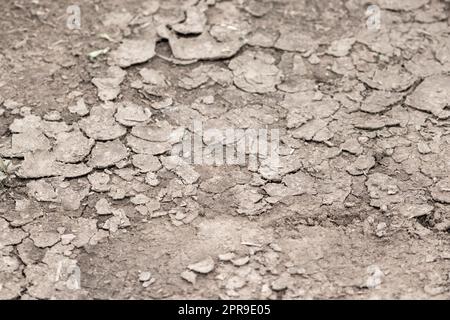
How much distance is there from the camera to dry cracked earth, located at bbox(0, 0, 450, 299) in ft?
6.86

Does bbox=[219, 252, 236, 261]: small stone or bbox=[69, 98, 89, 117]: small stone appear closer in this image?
bbox=[219, 252, 236, 261]: small stone

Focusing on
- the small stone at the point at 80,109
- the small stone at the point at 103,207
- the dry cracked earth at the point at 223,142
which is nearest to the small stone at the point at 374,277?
the dry cracked earth at the point at 223,142

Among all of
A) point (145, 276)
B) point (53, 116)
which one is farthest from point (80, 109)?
point (145, 276)

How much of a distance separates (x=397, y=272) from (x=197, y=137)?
895 mm

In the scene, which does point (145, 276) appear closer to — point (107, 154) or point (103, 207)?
point (103, 207)

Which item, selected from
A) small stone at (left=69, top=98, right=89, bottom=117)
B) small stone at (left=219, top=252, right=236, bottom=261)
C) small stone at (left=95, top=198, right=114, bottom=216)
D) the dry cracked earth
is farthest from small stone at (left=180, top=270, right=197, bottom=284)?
small stone at (left=69, top=98, right=89, bottom=117)

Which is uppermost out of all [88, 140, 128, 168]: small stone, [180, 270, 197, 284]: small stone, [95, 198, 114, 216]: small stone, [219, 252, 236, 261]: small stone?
[88, 140, 128, 168]: small stone

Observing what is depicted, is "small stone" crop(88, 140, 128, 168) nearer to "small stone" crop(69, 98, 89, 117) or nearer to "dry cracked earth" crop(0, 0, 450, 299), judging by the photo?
"dry cracked earth" crop(0, 0, 450, 299)

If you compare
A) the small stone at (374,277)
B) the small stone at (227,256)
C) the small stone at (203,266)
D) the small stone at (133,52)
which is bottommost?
the small stone at (374,277)

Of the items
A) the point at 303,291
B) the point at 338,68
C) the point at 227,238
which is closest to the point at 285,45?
the point at 338,68

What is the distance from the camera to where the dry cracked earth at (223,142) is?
82.4 inches

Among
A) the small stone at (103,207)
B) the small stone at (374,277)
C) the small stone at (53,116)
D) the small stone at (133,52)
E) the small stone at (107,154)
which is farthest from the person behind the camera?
the small stone at (133,52)

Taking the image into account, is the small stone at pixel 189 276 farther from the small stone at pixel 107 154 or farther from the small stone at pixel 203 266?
the small stone at pixel 107 154

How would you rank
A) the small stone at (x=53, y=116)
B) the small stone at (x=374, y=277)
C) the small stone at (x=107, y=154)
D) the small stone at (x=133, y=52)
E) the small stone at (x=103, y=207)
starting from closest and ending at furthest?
the small stone at (x=374, y=277), the small stone at (x=103, y=207), the small stone at (x=107, y=154), the small stone at (x=53, y=116), the small stone at (x=133, y=52)
